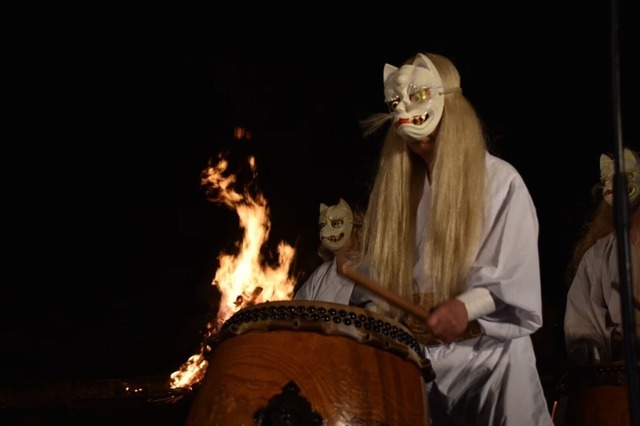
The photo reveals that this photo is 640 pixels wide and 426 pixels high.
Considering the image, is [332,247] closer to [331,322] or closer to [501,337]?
[501,337]

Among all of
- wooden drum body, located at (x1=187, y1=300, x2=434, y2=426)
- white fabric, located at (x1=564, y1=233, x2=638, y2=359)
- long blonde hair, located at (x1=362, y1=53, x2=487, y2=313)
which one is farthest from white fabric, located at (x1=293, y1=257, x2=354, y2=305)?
wooden drum body, located at (x1=187, y1=300, x2=434, y2=426)

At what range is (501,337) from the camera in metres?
2.79

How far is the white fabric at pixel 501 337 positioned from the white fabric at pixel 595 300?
183cm

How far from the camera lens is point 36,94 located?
20.4 ft

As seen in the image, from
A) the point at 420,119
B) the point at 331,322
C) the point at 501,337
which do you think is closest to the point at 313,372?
the point at 331,322

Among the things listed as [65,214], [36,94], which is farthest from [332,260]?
[36,94]

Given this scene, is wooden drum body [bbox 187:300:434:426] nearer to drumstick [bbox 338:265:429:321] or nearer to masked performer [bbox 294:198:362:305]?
drumstick [bbox 338:265:429:321]

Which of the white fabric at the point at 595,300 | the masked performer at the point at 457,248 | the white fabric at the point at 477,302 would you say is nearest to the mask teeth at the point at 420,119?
the masked performer at the point at 457,248

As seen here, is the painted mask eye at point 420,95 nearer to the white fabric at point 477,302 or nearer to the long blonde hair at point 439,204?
the long blonde hair at point 439,204

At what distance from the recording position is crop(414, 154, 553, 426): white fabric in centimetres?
275

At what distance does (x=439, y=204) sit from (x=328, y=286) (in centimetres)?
236

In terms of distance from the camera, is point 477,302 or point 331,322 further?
point 477,302

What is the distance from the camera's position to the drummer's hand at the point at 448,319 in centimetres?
254

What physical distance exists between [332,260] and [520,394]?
273 cm
